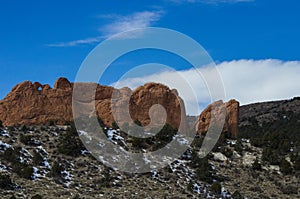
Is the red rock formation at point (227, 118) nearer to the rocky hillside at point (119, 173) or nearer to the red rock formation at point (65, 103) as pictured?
the red rock formation at point (65, 103)

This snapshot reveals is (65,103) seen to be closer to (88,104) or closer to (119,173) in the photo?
(88,104)

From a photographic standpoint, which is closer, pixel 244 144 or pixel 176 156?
pixel 176 156

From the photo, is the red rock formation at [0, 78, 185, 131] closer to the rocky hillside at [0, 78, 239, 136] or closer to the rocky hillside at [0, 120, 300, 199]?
the rocky hillside at [0, 78, 239, 136]

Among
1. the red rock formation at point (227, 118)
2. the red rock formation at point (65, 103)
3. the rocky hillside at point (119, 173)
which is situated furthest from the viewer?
the red rock formation at point (227, 118)

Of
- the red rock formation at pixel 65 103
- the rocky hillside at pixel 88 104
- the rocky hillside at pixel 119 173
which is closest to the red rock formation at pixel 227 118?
the rocky hillside at pixel 88 104

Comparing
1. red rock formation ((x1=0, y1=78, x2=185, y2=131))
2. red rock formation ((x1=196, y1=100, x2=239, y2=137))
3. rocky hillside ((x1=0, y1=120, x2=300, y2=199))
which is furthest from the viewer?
red rock formation ((x1=196, y1=100, x2=239, y2=137))

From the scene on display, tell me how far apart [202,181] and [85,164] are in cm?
1318

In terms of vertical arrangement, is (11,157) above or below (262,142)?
below

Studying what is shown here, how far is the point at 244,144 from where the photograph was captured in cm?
7012

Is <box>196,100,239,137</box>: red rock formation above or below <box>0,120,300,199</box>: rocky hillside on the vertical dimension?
above

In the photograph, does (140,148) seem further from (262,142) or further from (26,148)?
(262,142)

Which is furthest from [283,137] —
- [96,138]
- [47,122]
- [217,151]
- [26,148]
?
[26,148]

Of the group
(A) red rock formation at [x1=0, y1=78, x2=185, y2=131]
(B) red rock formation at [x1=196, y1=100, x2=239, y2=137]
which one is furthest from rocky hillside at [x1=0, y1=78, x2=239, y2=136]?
(B) red rock formation at [x1=196, y1=100, x2=239, y2=137]

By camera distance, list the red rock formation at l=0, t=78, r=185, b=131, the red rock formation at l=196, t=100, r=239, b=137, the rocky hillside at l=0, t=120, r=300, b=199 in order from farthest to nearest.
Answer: the red rock formation at l=196, t=100, r=239, b=137 → the red rock formation at l=0, t=78, r=185, b=131 → the rocky hillside at l=0, t=120, r=300, b=199
